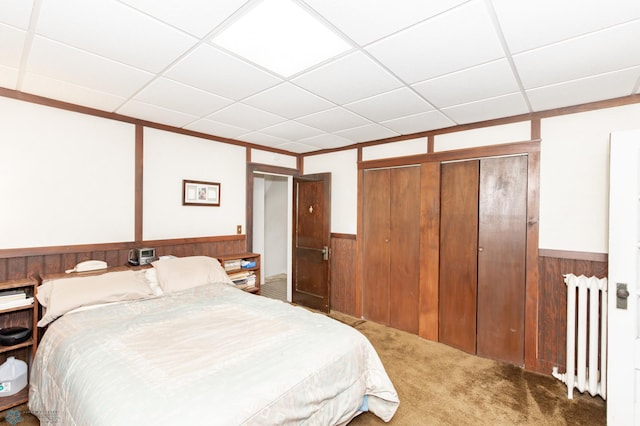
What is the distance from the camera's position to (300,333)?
199 cm

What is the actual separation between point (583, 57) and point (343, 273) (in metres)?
3.48

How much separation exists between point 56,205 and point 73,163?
0.42 meters

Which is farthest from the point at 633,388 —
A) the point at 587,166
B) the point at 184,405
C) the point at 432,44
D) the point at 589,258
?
the point at 184,405

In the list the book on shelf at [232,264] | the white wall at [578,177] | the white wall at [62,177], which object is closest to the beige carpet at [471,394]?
the white wall at [578,177]

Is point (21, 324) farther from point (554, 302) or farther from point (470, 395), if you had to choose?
point (554, 302)

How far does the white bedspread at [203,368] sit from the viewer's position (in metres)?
1.29

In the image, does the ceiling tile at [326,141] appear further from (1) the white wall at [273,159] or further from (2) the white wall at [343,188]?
(1) the white wall at [273,159]

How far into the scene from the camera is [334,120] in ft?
10.5

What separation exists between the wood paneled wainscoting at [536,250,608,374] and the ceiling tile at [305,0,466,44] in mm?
2515

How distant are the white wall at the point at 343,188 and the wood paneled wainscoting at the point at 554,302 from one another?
2237 mm

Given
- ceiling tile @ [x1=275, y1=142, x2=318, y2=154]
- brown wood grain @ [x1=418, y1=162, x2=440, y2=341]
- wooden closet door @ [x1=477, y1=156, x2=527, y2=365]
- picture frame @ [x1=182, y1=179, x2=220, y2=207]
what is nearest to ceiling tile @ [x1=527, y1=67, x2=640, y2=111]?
wooden closet door @ [x1=477, y1=156, x2=527, y2=365]

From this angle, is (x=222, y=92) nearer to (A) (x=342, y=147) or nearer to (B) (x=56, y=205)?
(B) (x=56, y=205)

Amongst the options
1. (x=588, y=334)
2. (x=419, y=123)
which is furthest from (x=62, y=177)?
(x=588, y=334)

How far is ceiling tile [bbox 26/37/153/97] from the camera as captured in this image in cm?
188
